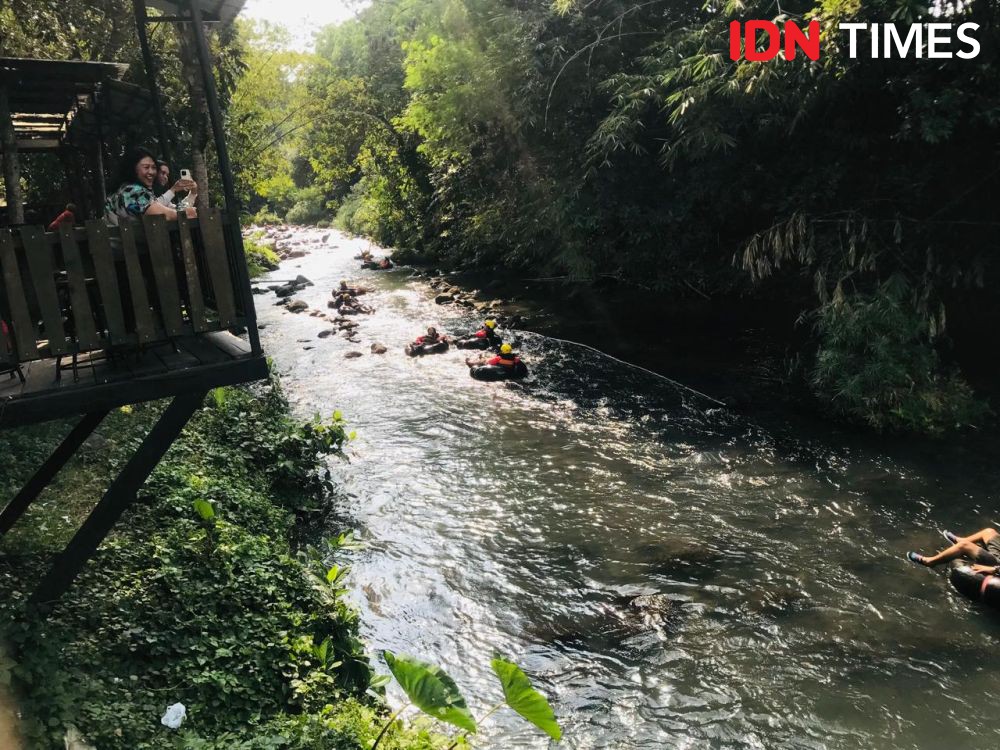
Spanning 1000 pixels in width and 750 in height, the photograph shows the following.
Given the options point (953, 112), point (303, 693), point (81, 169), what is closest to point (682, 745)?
point (303, 693)

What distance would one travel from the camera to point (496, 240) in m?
25.7

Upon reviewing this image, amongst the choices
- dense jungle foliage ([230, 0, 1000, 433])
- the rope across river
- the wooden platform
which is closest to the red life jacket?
the rope across river

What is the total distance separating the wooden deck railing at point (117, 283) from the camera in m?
4.17

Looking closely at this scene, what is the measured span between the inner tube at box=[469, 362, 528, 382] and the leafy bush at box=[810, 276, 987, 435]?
6.46 meters

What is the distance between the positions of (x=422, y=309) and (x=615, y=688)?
57.0 feet

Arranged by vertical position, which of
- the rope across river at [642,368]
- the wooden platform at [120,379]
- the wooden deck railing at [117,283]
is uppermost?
the wooden deck railing at [117,283]

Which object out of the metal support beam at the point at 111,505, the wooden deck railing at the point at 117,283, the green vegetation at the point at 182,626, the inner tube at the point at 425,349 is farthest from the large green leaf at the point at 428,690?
the inner tube at the point at 425,349

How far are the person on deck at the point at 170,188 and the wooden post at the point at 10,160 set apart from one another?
2.26 meters

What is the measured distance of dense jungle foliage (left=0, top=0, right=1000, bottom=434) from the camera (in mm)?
11250

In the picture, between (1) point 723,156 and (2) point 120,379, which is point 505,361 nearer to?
(1) point 723,156

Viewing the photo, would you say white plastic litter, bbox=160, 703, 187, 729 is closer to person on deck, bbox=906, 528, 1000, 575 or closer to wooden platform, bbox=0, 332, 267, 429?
wooden platform, bbox=0, 332, 267, 429

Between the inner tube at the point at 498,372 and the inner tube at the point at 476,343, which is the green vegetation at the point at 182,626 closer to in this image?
the inner tube at the point at 498,372

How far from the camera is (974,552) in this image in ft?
25.1

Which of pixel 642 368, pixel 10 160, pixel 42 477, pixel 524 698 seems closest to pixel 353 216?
pixel 642 368
